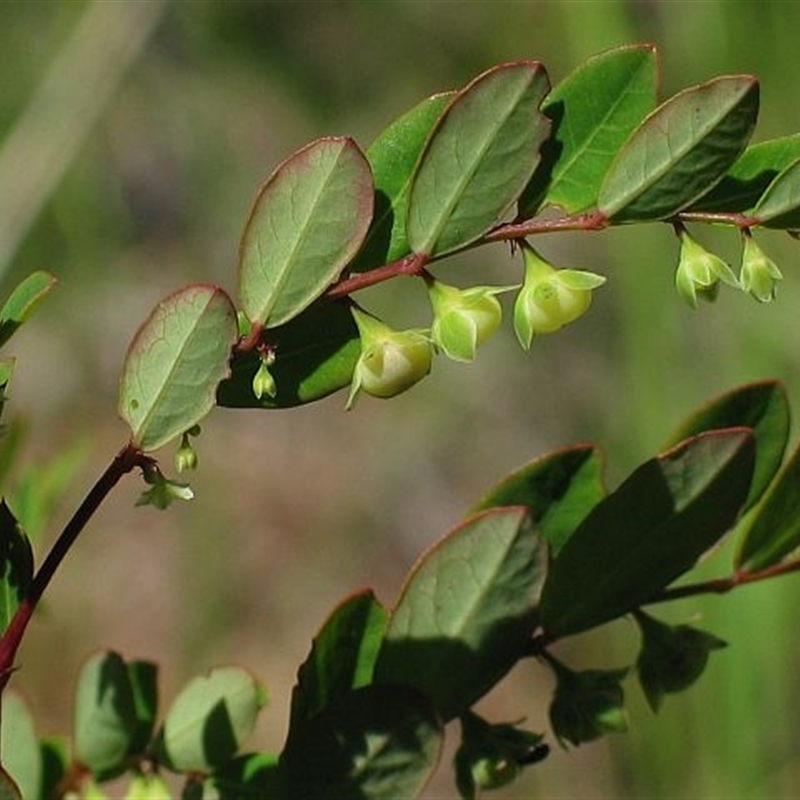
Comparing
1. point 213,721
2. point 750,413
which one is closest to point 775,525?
point 750,413

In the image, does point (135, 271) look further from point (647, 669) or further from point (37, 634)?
point (647, 669)

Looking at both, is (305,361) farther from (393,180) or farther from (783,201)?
(783,201)

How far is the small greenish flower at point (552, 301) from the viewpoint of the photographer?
0.55 metres

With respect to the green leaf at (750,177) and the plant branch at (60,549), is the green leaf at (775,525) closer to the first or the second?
the green leaf at (750,177)

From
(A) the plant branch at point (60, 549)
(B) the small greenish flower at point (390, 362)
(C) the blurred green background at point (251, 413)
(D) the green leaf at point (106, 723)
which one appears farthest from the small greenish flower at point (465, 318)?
(C) the blurred green background at point (251, 413)

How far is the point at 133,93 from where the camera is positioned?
321 centimetres

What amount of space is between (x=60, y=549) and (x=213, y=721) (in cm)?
17

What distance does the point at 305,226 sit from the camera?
0.55 metres

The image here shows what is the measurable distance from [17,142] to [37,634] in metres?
1.05

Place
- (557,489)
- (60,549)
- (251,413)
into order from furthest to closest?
1. (251,413)
2. (557,489)
3. (60,549)

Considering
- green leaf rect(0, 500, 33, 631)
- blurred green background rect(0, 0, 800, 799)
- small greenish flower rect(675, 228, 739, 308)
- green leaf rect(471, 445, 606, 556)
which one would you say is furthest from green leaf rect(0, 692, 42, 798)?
blurred green background rect(0, 0, 800, 799)

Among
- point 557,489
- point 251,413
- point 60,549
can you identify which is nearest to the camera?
point 60,549

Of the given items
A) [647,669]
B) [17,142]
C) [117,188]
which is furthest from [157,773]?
[117,188]

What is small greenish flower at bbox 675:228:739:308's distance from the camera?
57 cm
